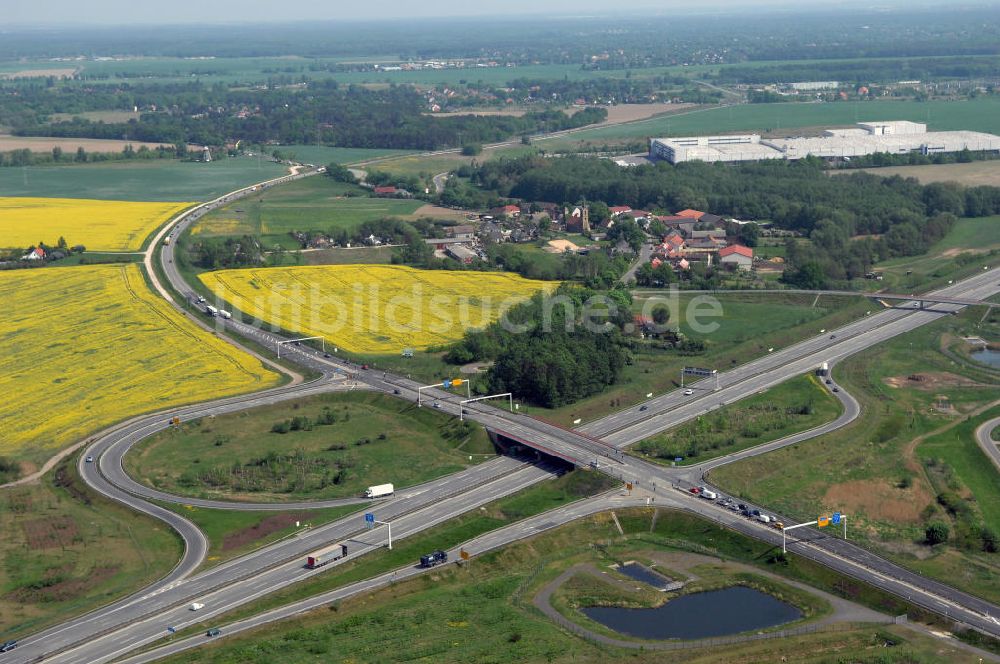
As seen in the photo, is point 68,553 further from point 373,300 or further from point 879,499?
point 373,300

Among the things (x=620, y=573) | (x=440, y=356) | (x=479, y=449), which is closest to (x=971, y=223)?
(x=440, y=356)

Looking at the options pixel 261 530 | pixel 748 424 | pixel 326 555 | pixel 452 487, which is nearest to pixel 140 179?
pixel 452 487

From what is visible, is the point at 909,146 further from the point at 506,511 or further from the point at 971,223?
the point at 506,511

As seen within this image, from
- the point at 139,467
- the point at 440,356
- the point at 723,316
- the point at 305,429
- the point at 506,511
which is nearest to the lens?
the point at 506,511

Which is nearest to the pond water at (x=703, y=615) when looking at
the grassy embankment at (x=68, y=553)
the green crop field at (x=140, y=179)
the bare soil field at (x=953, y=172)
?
the grassy embankment at (x=68, y=553)

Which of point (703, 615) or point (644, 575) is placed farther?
point (644, 575)

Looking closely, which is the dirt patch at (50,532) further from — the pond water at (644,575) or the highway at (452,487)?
the pond water at (644,575)
